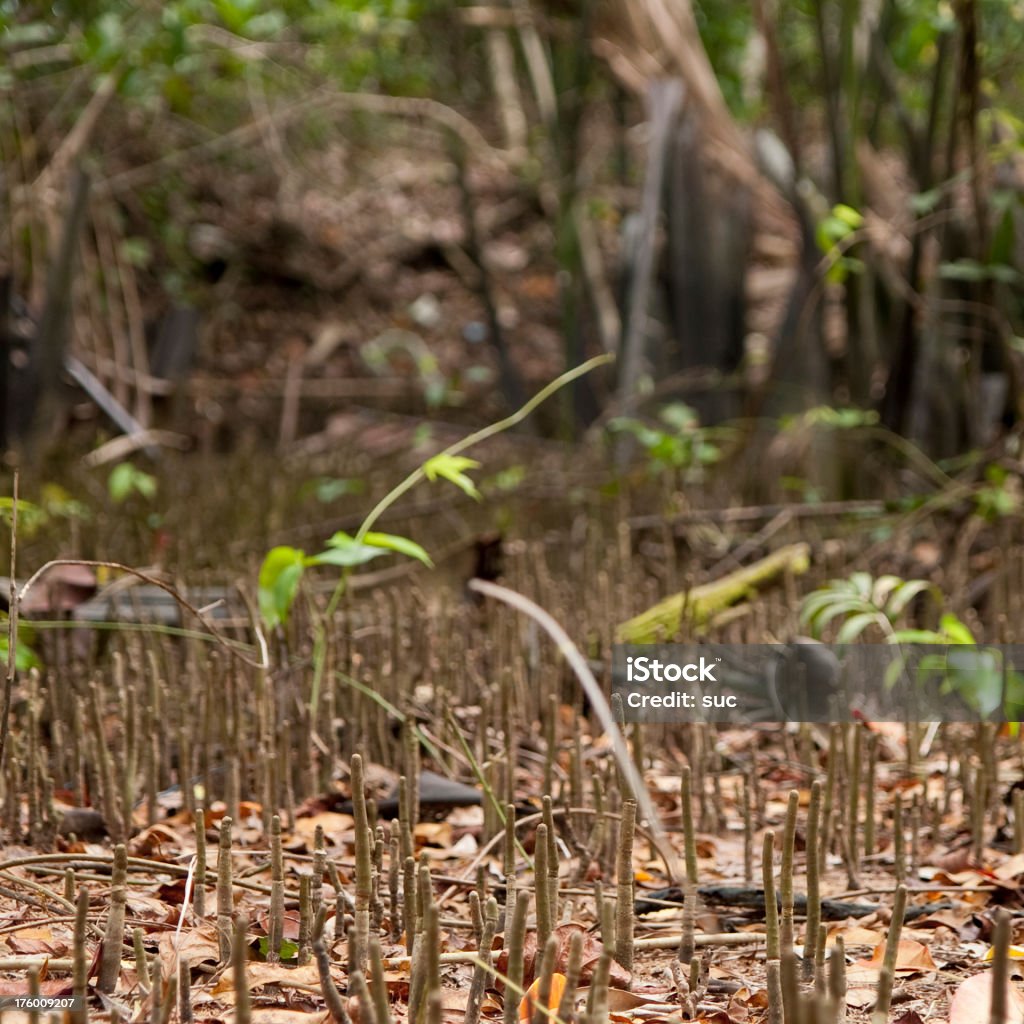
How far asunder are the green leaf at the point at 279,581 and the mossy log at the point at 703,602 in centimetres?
74

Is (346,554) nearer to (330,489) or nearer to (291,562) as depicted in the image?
(291,562)

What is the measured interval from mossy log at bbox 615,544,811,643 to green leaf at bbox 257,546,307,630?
2.43 ft

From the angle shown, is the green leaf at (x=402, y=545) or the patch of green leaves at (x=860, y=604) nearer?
the green leaf at (x=402, y=545)

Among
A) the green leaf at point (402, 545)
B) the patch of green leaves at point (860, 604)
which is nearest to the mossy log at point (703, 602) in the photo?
the patch of green leaves at point (860, 604)

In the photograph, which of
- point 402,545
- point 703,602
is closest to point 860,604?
point 703,602

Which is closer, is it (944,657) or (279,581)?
(279,581)

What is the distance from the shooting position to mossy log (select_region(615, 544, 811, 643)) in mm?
2695

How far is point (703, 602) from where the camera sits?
3.01 metres

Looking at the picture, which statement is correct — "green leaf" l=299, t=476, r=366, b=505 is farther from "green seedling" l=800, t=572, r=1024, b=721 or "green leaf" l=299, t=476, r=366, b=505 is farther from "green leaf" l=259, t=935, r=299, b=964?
"green leaf" l=259, t=935, r=299, b=964

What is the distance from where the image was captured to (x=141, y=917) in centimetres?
145

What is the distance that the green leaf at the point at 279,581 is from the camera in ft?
6.63

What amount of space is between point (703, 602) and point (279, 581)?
4.26 feet

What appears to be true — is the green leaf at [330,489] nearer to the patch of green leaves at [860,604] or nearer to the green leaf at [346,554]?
the patch of green leaves at [860,604]

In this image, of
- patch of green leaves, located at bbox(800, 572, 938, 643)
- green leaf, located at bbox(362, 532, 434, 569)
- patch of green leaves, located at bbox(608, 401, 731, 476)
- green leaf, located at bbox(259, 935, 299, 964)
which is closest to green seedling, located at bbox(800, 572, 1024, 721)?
patch of green leaves, located at bbox(800, 572, 938, 643)
